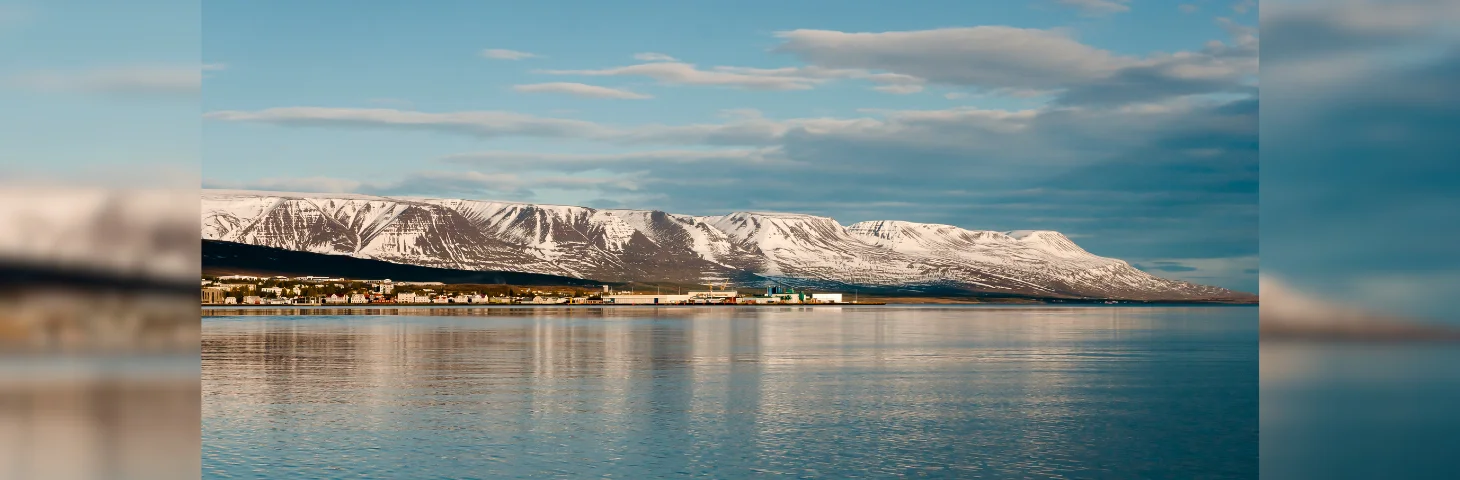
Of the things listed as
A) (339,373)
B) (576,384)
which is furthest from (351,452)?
(339,373)

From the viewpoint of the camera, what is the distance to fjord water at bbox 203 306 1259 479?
105 ft

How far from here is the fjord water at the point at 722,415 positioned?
32.0 meters

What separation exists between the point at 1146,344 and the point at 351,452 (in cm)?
8643

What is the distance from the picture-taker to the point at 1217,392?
54.8 meters

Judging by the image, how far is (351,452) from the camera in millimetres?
33750

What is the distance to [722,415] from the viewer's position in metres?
42.8
